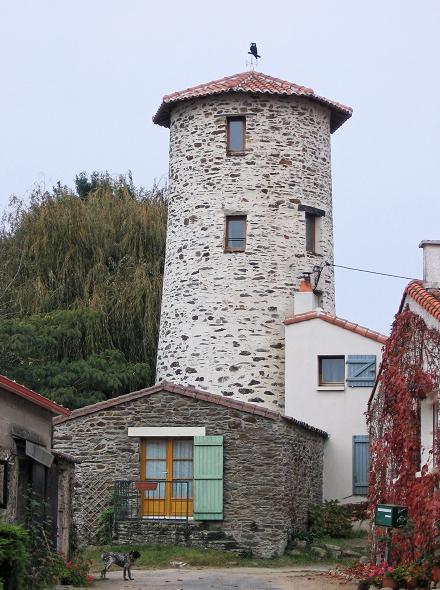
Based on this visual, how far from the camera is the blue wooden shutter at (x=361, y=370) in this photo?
3033cm

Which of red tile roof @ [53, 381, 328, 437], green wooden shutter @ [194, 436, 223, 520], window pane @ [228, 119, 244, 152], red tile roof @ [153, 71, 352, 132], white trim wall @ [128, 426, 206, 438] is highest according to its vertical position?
red tile roof @ [153, 71, 352, 132]

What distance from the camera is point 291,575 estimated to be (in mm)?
21156

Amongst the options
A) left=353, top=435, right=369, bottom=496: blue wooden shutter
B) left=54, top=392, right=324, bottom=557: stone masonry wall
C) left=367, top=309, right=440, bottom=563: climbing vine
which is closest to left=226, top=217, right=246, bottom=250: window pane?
left=353, top=435, right=369, bottom=496: blue wooden shutter

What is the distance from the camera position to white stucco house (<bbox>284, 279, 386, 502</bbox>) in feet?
98.3

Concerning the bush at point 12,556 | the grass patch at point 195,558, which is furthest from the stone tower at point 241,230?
the bush at point 12,556

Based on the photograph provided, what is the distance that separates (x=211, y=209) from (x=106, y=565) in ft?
44.5

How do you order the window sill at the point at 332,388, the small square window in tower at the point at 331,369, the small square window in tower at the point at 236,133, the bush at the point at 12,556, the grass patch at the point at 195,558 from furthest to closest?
the small square window in tower at the point at 236,133 → the small square window in tower at the point at 331,369 → the window sill at the point at 332,388 → the grass patch at the point at 195,558 → the bush at the point at 12,556

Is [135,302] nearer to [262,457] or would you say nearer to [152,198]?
[152,198]

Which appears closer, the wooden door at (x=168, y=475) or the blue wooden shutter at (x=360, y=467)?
the wooden door at (x=168, y=475)

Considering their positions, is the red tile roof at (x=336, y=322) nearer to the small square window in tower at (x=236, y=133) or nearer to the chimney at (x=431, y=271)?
the small square window in tower at (x=236, y=133)

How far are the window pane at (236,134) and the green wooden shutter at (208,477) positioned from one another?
973 centimetres

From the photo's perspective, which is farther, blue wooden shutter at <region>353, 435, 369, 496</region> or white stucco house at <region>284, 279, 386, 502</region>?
white stucco house at <region>284, 279, 386, 502</region>

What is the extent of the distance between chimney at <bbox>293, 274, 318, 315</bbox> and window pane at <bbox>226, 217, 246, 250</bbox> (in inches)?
74.1

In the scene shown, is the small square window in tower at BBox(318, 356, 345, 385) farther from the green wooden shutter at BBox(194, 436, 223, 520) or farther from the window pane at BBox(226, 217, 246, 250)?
the green wooden shutter at BBox(194, 436, 223, 520)
